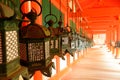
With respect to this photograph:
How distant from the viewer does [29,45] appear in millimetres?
1032

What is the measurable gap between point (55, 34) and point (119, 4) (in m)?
4.64

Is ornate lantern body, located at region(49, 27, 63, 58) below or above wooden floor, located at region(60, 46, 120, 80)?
above

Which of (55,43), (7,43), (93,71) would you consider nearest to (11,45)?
(7,43)

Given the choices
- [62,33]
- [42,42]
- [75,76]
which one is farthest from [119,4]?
[42,42]

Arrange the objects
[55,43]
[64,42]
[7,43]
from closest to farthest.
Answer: [7,43] < [55,43] < [64,42]

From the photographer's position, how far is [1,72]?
69 centimetres

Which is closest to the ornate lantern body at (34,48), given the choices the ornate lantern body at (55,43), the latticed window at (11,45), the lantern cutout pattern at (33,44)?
the lantern cutout pattern at (33,44)

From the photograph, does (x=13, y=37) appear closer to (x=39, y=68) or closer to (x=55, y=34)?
(x=39, y=68)

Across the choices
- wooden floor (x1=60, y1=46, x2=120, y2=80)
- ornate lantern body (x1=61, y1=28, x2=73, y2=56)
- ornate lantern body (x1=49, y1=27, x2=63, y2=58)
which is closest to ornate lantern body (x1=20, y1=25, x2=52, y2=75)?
ornate lantern body (x1=49, y1=27, x2=63, y2=58)

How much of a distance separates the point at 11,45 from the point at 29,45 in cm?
30

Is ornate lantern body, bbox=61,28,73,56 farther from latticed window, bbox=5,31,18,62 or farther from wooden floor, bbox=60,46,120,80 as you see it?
wooden floor, bbox=60,46,120,80

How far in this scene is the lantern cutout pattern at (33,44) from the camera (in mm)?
1018

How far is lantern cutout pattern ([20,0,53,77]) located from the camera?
1.02m

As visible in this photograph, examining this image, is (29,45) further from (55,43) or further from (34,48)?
(55,43)
